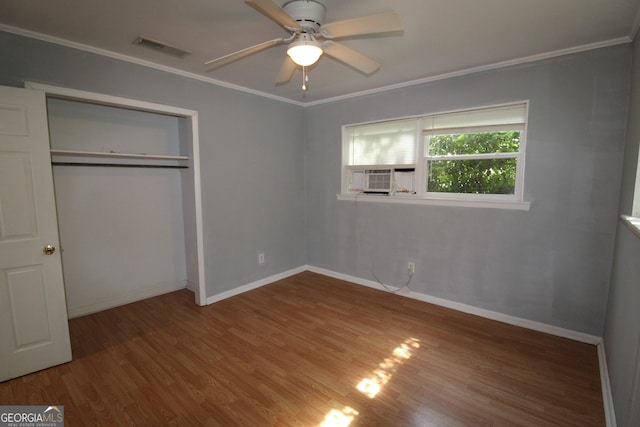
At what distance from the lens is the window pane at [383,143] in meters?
3.57

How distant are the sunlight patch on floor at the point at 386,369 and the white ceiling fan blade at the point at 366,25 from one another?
2.33 meters

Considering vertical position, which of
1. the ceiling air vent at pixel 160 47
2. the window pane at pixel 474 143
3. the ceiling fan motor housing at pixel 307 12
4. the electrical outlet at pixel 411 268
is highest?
the ceiling air vent at pixel 160 47

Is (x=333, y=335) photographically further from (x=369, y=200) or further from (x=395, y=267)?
(x=369, y=200)

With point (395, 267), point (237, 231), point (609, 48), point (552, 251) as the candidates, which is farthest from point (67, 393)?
point (609, 48)

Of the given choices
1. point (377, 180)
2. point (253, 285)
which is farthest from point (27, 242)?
point (377, 180)

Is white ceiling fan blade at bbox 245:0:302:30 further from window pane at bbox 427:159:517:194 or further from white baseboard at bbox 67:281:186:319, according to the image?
white baseboard at bbox 67:281:186:319

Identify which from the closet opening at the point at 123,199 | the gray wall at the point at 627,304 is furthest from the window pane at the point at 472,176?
the closet opening at the point at 123,199

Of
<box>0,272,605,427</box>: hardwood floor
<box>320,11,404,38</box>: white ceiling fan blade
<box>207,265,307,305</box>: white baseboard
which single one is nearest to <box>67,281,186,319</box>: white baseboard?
<box>0,272,605,427</box>: hardwood floor

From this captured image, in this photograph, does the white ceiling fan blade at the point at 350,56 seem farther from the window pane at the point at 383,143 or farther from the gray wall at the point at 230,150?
the gray wall at the point at 230,150

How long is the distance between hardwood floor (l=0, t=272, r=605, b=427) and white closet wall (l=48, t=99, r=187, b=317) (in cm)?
39

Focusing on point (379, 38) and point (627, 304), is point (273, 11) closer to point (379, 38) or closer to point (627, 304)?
point (379, 38)

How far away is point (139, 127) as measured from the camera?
338 centimetres

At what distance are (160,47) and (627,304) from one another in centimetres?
379

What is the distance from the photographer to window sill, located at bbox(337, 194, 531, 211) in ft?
9.37
